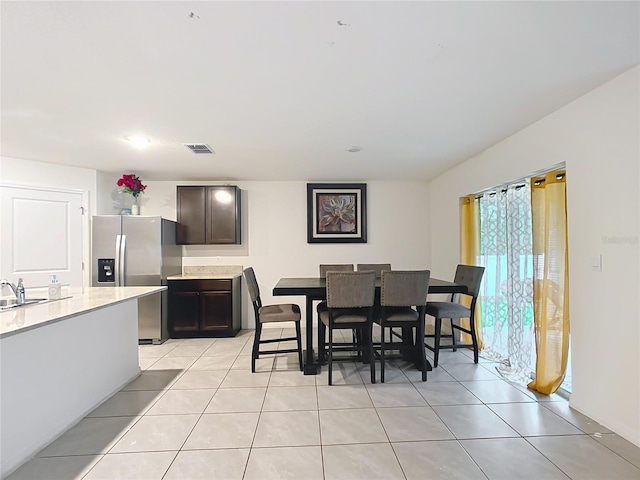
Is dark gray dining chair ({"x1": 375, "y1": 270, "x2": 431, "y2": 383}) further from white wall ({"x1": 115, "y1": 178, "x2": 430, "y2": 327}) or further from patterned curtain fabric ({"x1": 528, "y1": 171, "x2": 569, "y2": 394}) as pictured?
white wall ({"x1": 115, "y1": 178, "x2": 430, "y2": 327})

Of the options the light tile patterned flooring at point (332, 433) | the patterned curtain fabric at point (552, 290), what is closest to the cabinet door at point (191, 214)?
the light tile patterned flooring at point (332, 433)

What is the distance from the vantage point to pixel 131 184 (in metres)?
4.45

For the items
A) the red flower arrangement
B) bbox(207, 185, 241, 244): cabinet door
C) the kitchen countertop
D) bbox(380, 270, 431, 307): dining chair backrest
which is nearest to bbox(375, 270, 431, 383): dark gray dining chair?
bbox(380, 270, 431, 307): dining chair backrest

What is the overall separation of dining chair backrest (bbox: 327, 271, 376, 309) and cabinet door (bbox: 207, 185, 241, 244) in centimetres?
236

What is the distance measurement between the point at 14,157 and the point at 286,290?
11.9ft

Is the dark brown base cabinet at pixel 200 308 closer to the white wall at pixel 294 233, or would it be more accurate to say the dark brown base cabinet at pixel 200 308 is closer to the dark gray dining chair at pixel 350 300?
the white wall at pixel 294 233

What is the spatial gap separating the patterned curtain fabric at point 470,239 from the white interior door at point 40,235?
510cm

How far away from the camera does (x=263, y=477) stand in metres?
1.76

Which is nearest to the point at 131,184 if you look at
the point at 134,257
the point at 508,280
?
the point at 134,257

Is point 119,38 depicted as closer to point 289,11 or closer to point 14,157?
point 289,11

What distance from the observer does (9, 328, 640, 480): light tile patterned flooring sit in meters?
1.81

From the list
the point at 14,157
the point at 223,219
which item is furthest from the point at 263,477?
the point at 14,157

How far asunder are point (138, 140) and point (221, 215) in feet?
5.68

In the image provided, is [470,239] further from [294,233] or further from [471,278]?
[294,233]
